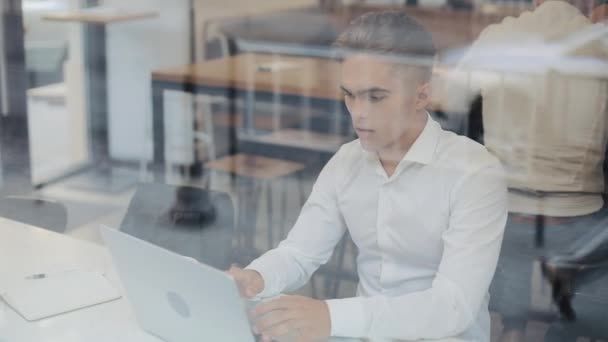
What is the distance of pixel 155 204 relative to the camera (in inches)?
83.4

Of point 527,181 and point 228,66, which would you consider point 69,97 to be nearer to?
point 228,66

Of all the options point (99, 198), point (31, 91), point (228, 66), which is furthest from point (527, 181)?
point (31, 91)

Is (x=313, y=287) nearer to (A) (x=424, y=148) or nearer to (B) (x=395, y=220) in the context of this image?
(B) (x=395, y=220)

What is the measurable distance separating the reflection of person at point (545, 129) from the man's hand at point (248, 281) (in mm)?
404

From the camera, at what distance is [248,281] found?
139 cm

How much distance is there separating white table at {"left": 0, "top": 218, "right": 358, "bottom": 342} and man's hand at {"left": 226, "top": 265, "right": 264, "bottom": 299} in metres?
0.18

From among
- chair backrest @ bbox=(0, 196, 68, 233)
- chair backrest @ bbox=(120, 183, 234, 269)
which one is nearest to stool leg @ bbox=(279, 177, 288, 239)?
chair backrest @ bbox=(120, 183, 234, 269)

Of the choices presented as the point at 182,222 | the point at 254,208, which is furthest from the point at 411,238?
the point at 254,208

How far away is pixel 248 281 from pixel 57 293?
339 mm

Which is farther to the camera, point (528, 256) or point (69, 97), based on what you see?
point (69, 97)

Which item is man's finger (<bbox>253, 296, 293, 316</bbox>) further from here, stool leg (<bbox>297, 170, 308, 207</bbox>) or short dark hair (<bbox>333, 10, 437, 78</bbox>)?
stool leg (<bbox>297, 170, 308, 207</bbox>)

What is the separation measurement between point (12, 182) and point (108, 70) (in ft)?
2.86

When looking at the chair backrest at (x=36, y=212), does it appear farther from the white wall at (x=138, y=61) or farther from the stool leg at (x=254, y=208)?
the white wall at (x=138, y=61)

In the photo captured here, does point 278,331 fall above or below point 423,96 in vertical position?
below
